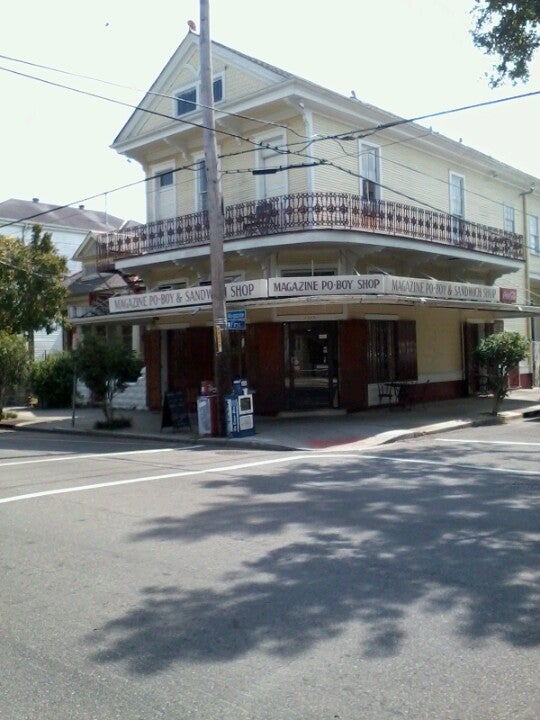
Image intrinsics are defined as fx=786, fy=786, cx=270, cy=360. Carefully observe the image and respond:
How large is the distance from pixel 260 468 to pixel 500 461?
400 centimetres

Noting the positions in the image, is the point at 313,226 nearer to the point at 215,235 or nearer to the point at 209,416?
the point at 215,235

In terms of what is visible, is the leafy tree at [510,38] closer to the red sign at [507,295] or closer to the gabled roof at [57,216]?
the red sign at [507,295]

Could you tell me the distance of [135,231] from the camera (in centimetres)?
2442

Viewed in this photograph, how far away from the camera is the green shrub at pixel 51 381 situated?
28.3 metres

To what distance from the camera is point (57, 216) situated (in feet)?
145

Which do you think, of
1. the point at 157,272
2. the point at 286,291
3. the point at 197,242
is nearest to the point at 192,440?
the point at 286,291

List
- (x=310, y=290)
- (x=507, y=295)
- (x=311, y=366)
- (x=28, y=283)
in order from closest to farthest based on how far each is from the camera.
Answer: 1. (x=310, y=290)
2. (x=311, y=366)
3. (x=507, y=295)
4. (x=28, y=283)

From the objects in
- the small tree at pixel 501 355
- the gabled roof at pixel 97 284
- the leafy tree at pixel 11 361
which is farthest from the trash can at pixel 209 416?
the gabled roof at pixel 97 284

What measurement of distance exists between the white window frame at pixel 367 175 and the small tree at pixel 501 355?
5199 millimetres

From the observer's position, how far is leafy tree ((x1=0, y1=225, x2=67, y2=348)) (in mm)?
24703

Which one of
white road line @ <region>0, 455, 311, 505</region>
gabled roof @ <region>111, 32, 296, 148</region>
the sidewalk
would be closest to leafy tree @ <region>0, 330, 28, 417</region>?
the sidewalk

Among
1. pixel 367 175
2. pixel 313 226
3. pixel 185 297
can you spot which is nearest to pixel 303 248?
pixel 313 226

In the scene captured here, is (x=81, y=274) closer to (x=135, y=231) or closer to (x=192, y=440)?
(x=135, y=231)

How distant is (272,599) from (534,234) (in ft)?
93.2
